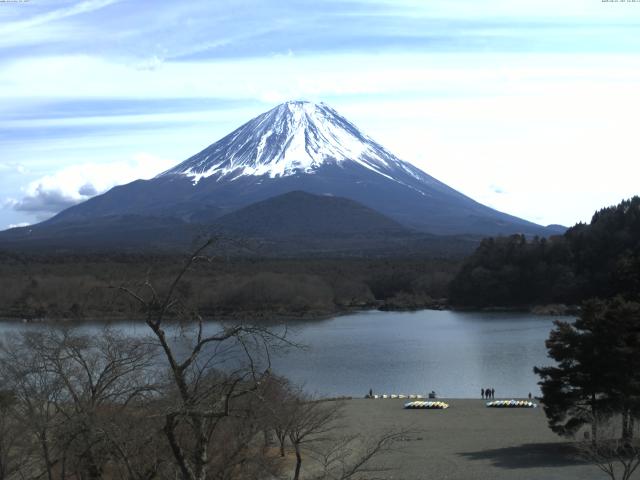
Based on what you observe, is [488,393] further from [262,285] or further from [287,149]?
[287,149]

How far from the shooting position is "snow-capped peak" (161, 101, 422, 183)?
125 metres

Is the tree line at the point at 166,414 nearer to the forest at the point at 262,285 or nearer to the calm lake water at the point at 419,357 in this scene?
the calm lake water at the point at 419,357

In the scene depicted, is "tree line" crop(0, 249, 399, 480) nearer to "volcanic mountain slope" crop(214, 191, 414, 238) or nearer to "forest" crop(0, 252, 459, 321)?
"forest" crop(0, 252, 459, 321)

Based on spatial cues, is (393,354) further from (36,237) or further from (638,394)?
(36,237)

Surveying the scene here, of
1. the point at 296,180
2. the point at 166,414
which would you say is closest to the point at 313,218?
the point at 296,180

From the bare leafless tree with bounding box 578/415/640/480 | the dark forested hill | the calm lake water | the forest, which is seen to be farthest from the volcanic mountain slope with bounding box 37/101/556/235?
the bare leafless tree with bounding box 578/415/640/480

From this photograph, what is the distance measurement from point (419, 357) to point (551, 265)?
2151 centimetres

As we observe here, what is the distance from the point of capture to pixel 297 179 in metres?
121

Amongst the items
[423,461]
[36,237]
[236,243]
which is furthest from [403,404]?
[36,237]

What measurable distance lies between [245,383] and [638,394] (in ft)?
29.4

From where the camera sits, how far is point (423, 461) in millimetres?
13336

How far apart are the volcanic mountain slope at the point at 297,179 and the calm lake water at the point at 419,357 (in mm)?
76008

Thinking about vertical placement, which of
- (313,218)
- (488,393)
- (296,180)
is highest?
(296,180)

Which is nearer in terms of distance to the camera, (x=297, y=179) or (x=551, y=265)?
(x=551, y=265)
